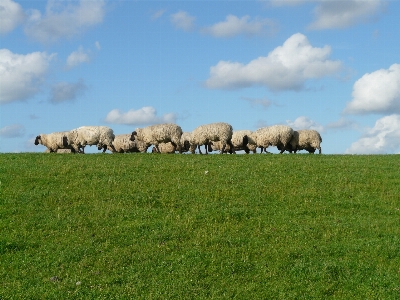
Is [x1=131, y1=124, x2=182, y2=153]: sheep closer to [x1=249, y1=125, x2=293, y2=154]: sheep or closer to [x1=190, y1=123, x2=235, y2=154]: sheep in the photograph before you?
[x1=190, y1=123, x2=235, y2=154]: sheep

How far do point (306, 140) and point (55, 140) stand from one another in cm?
2256

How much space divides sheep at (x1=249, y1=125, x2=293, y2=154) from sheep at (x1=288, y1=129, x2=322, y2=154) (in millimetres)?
794

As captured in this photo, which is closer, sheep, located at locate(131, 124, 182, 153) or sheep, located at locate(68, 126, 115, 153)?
sheep, located at locate(131, 124, 182, 153)

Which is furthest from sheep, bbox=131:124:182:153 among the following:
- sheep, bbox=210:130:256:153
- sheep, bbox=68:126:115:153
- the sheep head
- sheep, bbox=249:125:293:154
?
the sheep head

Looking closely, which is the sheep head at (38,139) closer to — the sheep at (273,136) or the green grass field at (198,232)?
the green grass field at (198,232)

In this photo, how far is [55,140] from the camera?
144 ft

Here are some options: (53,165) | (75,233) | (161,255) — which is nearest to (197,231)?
(161,255)

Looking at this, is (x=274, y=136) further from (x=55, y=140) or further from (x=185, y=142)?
(x=55, y=140)

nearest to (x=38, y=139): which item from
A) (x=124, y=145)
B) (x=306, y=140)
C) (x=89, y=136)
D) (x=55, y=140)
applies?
(x=55, y=140)

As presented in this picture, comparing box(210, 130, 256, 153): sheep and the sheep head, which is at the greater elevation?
the sheep head

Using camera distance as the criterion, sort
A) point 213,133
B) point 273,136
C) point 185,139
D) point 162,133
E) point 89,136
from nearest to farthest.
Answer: point 213,133, point 162,133, point 273,136, point 185,139, point 89,136

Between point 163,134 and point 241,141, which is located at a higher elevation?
point 163,134

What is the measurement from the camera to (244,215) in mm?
19062

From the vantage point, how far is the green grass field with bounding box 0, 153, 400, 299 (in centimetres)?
1442
